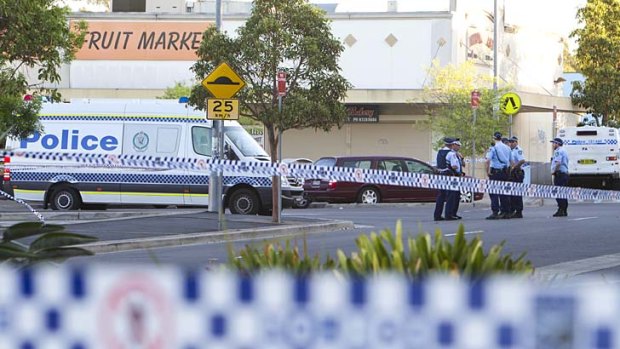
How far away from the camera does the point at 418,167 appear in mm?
30297

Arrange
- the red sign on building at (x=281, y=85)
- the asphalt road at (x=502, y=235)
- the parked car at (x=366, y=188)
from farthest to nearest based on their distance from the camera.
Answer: the parked car at (x=366, y=188) → the red sign on building at (x=281, y=85) → the asphalt road at (x=502, y=235)

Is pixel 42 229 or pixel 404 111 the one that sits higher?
pixel 404 111

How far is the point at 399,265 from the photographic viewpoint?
15.6 ft

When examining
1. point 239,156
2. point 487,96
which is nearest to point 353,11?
point 487,96

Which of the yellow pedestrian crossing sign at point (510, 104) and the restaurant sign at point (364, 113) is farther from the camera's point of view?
the restaurant sign at point (364, 113)

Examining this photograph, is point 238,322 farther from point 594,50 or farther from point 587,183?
point 594,50

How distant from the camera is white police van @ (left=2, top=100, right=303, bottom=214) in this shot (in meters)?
24.2

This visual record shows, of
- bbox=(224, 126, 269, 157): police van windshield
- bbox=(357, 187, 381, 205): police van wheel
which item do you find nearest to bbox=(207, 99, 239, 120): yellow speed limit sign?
bbox=(224, 126, 269, 157): police van windshield

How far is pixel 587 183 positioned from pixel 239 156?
20167 millimetres

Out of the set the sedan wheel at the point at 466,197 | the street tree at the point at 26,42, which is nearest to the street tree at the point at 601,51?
the sedan wheel at the point at 466,197

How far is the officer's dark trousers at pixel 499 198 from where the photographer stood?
22.3 m

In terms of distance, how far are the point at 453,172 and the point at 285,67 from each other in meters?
3.77

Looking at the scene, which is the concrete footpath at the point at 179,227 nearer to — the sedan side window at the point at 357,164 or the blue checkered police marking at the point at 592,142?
the sedan side window at the point at 357,164

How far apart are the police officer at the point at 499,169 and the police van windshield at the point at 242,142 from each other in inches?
186
